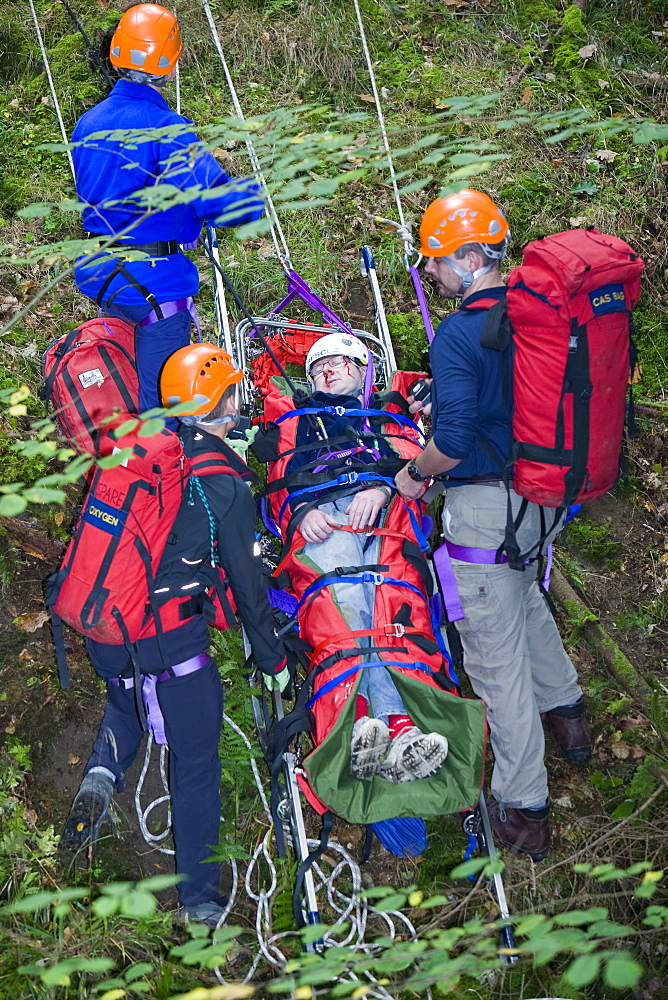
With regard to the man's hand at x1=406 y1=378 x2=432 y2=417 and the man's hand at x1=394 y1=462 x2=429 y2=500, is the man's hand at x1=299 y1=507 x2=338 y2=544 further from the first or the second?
the man's hand at x1=406 y1=378 x2=432 y2=417

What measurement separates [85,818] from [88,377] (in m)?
2.30

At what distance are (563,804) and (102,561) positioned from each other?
3063mm

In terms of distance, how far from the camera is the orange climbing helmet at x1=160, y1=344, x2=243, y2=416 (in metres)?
4.02

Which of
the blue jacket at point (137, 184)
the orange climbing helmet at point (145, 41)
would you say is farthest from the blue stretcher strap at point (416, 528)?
the orange climbing helmet at point (145, 41)

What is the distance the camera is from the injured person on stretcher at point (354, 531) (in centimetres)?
370

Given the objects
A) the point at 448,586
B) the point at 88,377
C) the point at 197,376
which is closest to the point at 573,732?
the point at 448,586

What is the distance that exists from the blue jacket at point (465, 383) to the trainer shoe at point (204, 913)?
2460mm

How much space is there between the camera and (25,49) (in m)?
8.36

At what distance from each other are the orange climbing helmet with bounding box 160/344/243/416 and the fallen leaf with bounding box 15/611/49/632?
1790mm

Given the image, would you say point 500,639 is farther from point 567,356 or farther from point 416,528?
point 567,356

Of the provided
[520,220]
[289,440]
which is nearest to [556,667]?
[289,440]

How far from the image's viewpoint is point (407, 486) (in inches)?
178

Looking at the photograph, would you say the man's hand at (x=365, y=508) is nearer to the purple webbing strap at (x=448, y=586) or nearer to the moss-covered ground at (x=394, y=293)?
the purple webbing strap at (x=448, y=586)

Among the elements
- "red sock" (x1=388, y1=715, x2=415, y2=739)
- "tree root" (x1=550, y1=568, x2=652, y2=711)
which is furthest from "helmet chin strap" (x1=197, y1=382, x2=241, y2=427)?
"tree root" (x1=550, y1=568, x2=652, y2=711)
